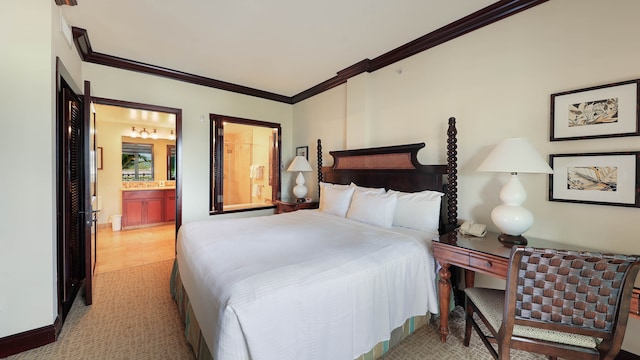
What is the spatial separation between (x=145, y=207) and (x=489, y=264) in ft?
21.4

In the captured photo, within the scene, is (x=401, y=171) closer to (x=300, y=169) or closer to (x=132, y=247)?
(x=300, y=169)

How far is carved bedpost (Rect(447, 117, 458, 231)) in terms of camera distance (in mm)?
2406

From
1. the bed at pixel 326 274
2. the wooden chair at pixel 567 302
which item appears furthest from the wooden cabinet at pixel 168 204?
the wooden chair at pixel 567 302

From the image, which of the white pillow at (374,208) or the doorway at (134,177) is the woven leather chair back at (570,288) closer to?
the white pillow at (374,208)

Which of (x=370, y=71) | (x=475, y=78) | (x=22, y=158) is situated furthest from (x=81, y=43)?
(x=475, y=78)

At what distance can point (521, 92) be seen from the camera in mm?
2104

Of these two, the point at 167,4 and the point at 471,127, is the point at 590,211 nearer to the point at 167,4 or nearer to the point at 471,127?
the point at 471,127

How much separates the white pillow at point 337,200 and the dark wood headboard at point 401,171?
315 mm

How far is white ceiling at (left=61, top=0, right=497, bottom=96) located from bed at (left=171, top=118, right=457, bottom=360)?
1.17 metres

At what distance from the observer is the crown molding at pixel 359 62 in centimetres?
218

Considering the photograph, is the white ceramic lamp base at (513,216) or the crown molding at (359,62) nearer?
the white ceramic lamp base at (513,216)

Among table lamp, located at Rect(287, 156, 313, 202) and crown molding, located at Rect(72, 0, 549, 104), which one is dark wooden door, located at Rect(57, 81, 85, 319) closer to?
crown molding, located at Rect(72, 0, 549, 104)

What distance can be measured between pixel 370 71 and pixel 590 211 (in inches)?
104

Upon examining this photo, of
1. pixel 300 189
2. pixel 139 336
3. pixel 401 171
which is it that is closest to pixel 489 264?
pixel 401 171
